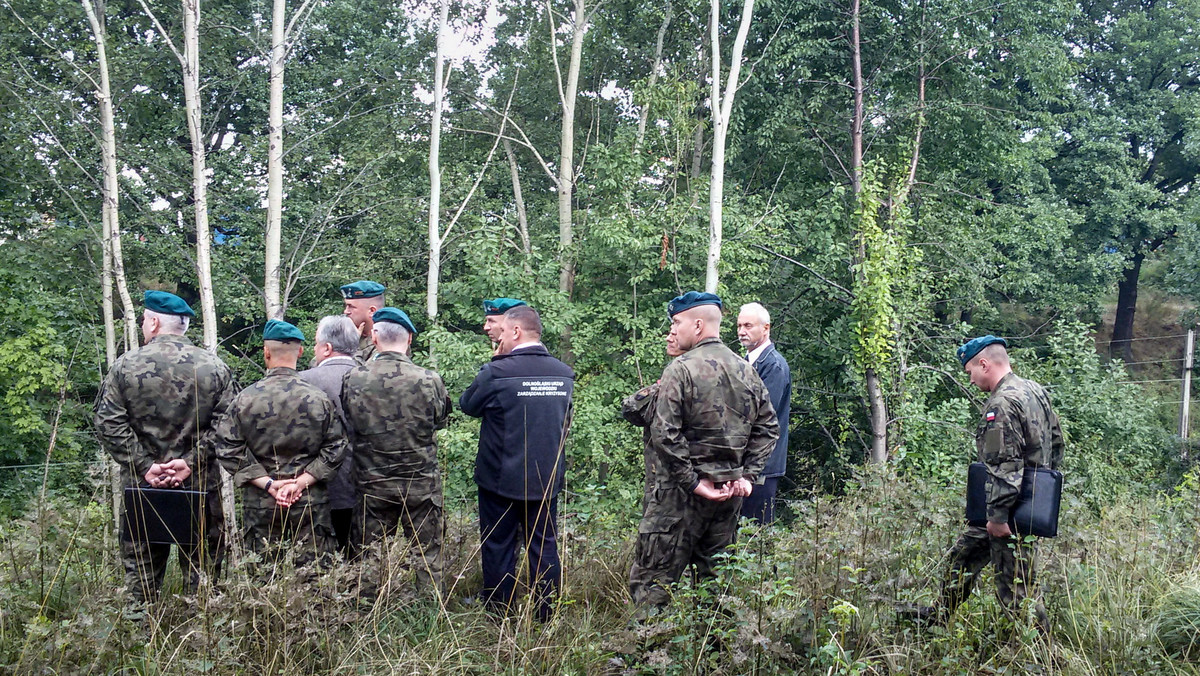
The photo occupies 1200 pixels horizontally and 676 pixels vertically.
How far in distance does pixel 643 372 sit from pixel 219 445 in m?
11.2

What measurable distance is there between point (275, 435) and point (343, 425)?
352mm

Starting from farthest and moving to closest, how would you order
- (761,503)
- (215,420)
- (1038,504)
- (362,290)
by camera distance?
1. (362,290)
2. (761,503)
3. (215,420)
4. (1038,504)

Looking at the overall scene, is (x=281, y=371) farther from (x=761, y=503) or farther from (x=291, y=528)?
(x=761, y=503)

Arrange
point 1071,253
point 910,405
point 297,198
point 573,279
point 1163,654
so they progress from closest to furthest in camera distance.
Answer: point 1163,654
point 910,405
point 573,279
point 297,198
point 1071,253

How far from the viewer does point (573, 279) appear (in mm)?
16781

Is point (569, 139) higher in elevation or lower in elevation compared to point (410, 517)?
higher

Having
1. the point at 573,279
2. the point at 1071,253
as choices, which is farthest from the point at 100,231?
the point at 1071,253

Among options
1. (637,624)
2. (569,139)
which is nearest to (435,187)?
(569,139)

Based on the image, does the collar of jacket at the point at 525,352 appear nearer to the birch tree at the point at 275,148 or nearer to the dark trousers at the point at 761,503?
the dark trousers at the point at 761,503

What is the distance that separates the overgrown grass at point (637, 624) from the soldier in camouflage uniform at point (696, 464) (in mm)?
176

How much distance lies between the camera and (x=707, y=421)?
4230 millimetres

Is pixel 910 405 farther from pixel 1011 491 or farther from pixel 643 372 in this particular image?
pixel 1011 491

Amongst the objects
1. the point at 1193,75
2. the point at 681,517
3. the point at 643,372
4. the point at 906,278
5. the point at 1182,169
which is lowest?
the point at 643,372

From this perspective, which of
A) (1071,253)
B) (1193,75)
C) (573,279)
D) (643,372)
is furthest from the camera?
(1193,75)
